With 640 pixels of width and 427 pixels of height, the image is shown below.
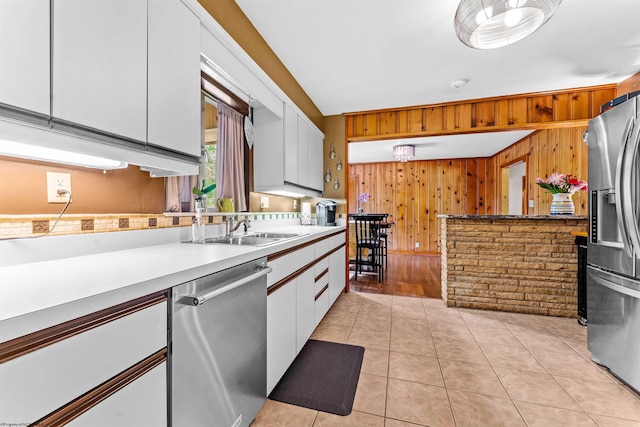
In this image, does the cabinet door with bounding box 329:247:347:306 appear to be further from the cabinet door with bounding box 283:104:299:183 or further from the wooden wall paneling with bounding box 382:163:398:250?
the wooden wall paneling with bounding box 382:163:398:250

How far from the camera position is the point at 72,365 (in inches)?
23.9

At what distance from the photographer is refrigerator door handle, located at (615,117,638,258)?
1.56 m

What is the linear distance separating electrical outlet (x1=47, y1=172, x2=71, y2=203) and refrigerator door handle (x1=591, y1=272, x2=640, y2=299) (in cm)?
294

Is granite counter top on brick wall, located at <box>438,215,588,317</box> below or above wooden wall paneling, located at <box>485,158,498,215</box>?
below

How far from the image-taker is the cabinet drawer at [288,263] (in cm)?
152

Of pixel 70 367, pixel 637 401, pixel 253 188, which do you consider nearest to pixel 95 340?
pixel 70 367

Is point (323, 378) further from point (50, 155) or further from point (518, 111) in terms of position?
point (518, 111)

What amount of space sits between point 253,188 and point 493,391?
230 cm

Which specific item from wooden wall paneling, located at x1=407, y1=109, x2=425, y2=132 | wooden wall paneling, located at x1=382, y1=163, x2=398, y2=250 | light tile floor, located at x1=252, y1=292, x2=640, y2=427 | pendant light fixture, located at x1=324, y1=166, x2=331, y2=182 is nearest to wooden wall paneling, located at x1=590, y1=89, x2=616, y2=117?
wooden wall paneling, located at x1=407, y1=109, x2=425, y2=132

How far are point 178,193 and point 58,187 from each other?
0.61 metres

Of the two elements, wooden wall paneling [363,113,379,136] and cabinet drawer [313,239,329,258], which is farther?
wooden wall paneling [363,113,379,136]

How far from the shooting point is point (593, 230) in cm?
190

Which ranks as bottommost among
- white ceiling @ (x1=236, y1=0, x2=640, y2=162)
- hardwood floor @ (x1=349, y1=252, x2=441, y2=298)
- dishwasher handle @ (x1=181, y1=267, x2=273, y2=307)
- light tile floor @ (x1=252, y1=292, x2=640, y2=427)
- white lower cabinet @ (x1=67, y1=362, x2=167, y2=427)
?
light tile floor @ (x1=252, y1=292, x2=640, y2=427)

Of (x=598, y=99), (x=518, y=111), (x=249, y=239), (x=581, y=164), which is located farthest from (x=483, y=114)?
(x=249, y=239)
